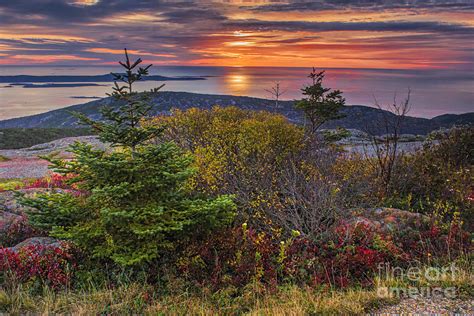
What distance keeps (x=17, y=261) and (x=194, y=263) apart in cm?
369

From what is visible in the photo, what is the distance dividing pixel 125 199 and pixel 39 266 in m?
2.36

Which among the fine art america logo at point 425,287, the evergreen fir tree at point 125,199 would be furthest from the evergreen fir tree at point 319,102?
the evergreen fir tree at point 125,199

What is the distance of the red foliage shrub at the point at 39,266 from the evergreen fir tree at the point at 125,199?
684mm

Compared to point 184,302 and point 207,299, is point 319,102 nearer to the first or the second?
point 207,299

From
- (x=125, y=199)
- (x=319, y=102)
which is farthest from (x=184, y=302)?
(x=319, y=102)

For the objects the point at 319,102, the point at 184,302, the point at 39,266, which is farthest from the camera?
the point at 319,102

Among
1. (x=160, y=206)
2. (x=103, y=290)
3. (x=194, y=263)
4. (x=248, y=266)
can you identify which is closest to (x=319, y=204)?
(x=248, y=266)

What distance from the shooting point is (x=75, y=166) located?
295 inches

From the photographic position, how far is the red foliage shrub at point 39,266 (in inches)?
297

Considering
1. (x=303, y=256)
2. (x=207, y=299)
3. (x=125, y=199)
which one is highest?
(x=125, y=199)

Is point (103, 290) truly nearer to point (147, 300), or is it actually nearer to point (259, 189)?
point (147, 300)

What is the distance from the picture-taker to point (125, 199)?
300 inches

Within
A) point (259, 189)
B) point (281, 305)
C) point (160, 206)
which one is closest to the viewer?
point (281, 305)

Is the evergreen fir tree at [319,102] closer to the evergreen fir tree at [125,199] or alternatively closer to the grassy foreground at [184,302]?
the evergreen fir tree at [125,199]
